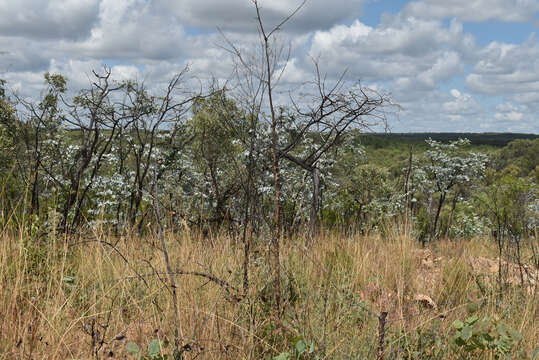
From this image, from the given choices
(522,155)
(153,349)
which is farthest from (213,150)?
(522,155)

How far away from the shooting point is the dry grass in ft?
8.14

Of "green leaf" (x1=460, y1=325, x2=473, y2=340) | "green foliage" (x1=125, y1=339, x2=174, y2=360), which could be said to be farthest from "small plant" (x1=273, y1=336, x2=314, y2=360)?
"green leaf" (x1=460, y1=325, x2=473, y2=340)

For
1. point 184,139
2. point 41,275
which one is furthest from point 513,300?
point 184,139

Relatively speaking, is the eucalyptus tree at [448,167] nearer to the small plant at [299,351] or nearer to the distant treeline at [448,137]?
the distant treeline at [448,137]

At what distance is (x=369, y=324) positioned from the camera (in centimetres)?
288

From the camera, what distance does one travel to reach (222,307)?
2.98 meters

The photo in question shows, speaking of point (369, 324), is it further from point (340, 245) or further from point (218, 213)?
point (218, 213)

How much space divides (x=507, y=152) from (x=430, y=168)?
71.9 m

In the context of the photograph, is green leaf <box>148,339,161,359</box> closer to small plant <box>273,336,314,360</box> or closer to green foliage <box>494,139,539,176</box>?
small plant <box>273,336,314,360</box>

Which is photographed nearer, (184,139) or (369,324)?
(369,324)

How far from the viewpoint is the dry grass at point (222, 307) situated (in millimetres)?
2480

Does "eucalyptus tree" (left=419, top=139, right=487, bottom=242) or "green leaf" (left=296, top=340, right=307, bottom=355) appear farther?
"eucalyptus tree" (left=419, top=139, right=487, bottom=242)

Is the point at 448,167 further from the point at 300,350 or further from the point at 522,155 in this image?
the point at 522,155

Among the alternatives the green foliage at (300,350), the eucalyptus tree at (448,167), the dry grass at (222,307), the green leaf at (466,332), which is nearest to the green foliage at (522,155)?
the eucalyptus tree at (448,167)
